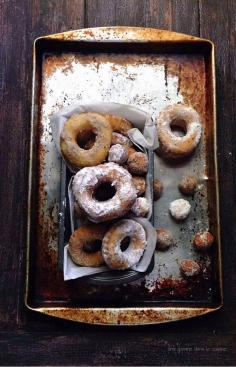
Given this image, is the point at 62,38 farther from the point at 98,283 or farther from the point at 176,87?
the point at 98,283

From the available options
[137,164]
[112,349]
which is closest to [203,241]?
[137,164]

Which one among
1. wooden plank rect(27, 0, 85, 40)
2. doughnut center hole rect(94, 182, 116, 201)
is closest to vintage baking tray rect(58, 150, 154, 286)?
doughnut center hole rect(94, 182, 116, 201)

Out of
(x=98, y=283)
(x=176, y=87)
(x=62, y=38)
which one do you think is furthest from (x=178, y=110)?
(x=98, y=283)

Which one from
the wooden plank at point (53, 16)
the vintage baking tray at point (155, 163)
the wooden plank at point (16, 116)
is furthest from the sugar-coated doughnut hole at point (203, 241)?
the wooden plank at point (53, 16)

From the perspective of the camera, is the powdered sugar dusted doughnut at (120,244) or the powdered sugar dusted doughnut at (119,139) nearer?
the powdered sugar dusted doughnut at (120,244)

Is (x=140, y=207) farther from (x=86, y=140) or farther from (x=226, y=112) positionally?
(x=226, y=112)

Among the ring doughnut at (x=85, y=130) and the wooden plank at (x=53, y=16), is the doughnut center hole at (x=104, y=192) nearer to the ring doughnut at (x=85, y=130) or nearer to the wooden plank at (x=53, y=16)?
the ring doughnut at (x=85, y=130)
